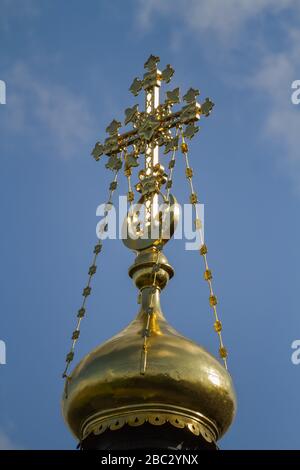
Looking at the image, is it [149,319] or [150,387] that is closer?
[150,387]

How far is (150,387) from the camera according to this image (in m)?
8.56

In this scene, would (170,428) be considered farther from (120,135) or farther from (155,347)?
(120,135)

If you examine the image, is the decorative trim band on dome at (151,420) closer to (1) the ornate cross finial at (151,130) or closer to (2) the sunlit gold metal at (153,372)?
(2) the sunlit gold metal at (153,372)

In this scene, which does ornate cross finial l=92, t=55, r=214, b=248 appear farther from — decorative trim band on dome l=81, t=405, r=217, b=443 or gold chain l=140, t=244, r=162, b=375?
decorative trim band on dome l=81, t=405, r=217, b=443

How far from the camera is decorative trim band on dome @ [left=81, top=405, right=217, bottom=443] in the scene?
852cm

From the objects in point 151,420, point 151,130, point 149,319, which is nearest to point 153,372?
point 151,420

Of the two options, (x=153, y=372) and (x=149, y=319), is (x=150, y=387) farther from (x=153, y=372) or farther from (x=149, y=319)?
(x=149, y=319)

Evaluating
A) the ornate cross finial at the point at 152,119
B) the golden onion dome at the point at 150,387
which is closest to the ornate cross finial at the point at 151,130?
the ornate cross finial at the point at 152,119

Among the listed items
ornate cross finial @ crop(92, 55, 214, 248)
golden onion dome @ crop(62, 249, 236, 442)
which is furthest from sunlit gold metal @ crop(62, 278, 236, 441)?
ornate cross finial @ crop(92, 55, 214, 248)

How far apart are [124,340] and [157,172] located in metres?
1.71

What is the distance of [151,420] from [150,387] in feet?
0.81

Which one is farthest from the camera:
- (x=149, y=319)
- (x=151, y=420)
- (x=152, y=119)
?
(x=152, y=119)

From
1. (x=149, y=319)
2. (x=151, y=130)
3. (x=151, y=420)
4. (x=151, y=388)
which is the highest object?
(x=151, y=130)

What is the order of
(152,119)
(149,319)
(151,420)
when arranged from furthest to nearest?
(152,119) < (149,319) < (151,420)
